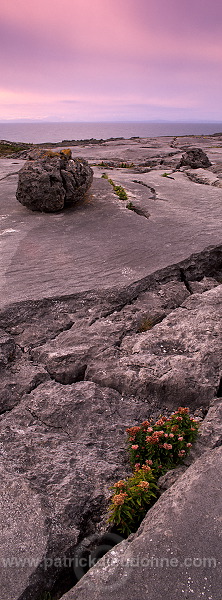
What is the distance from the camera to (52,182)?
9.42m

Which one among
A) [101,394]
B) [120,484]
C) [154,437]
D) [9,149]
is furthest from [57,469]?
[9,149]

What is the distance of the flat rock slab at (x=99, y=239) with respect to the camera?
6.30 meters

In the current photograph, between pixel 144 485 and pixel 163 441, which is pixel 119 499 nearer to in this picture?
pixel 144 485

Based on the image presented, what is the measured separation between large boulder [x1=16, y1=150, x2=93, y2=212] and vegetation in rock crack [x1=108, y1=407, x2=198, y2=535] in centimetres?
693

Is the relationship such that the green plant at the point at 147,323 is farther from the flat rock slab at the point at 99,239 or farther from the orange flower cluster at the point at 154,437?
the orange flower cluster at the point at 154,437

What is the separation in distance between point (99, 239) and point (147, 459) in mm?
5194

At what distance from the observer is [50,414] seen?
416cm

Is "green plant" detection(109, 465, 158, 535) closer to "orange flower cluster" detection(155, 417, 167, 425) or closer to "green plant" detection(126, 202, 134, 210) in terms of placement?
"orange flower cluster" detection(155, 417, 167, 425)

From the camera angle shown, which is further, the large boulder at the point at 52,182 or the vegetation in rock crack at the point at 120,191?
the vegetation in rock crack at the point at 120,191

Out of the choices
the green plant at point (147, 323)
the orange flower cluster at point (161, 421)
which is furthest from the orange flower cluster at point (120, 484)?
the green plant at point (147, 323)

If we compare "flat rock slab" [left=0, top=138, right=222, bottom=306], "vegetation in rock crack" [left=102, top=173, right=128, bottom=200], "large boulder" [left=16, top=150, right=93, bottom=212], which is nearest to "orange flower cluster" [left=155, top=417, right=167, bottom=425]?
"flat rock slab" [left=0, top=138, right=222, bottom=306]

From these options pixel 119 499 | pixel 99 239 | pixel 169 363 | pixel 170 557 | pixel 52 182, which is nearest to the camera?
pixel 170 557

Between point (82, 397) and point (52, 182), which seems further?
point (52, 182)

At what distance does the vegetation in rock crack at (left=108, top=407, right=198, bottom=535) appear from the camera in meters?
3.12
